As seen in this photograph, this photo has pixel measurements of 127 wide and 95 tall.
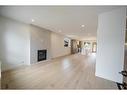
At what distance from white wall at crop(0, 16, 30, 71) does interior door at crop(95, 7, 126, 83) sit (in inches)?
153

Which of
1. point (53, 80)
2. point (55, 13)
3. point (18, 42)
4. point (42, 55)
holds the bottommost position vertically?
point (53, 80)

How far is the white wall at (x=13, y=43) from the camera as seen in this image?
16.4ft

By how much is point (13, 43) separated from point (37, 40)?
1.92 metres

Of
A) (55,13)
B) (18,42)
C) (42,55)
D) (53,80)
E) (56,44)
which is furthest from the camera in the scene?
(56,44)

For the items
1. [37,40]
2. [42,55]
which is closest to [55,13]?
[37,40]

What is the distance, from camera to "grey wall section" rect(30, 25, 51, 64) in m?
6.70

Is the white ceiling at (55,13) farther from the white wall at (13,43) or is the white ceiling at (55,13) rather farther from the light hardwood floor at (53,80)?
the light hardwood floor at (53,80)

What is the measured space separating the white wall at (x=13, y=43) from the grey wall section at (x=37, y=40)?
31 centimetres

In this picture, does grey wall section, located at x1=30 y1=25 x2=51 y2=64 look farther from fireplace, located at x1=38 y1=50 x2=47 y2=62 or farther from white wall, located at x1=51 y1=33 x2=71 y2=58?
white wall, located at x1=51 y1=33 x2=71 y2=58

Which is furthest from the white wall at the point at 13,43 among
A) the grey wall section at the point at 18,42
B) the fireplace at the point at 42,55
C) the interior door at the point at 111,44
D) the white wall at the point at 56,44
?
the interior door at the point at 111,44

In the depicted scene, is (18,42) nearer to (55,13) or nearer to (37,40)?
(37,40)

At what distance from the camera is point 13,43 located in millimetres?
5484

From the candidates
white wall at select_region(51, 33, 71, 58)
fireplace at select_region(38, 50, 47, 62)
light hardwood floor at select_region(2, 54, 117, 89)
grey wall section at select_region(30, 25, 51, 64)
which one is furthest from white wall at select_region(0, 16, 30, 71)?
white wall at select_region(51, 33, 71, 58)
